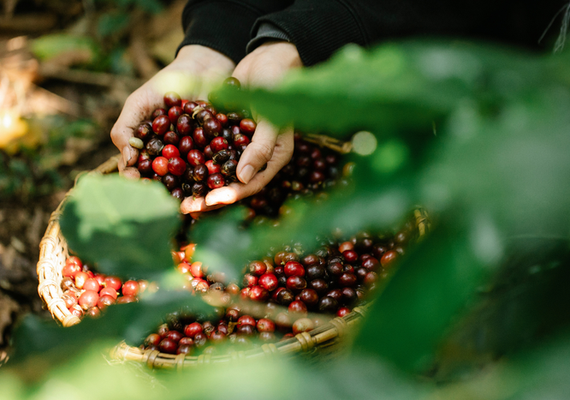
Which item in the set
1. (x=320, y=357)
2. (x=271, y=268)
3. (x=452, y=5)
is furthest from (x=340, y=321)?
(x=452, y=5)

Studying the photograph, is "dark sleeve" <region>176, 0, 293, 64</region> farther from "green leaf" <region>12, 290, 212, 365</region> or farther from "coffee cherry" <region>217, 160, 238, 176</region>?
"green leaf" <region>12, 290, 212, 365</region>

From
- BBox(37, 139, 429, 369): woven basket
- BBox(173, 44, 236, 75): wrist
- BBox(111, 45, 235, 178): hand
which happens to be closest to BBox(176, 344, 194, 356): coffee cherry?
BBox(37, 139, 429, 369): woven basket

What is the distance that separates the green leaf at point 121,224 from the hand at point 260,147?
0.95 meters

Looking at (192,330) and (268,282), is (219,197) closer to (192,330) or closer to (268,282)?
(268,282)

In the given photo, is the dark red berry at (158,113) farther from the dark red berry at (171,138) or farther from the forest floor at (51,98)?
the forest floor at (51,98)

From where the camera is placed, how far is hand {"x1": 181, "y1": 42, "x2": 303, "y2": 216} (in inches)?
55.8

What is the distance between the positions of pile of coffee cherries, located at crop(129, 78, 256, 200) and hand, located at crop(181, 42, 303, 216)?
2.9 inches

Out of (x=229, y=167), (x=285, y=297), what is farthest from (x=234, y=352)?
(x=229, y=167)

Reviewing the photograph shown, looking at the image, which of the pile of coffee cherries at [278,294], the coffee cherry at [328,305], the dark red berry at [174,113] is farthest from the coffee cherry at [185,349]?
the dark red berry at [174,113]

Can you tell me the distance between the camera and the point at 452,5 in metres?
1.76

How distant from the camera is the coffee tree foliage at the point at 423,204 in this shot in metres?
0.22

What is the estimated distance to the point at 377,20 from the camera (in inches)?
67.6

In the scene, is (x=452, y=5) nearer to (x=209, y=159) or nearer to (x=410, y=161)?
(x=209, y=159)

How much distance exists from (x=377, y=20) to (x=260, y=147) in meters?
0.86
